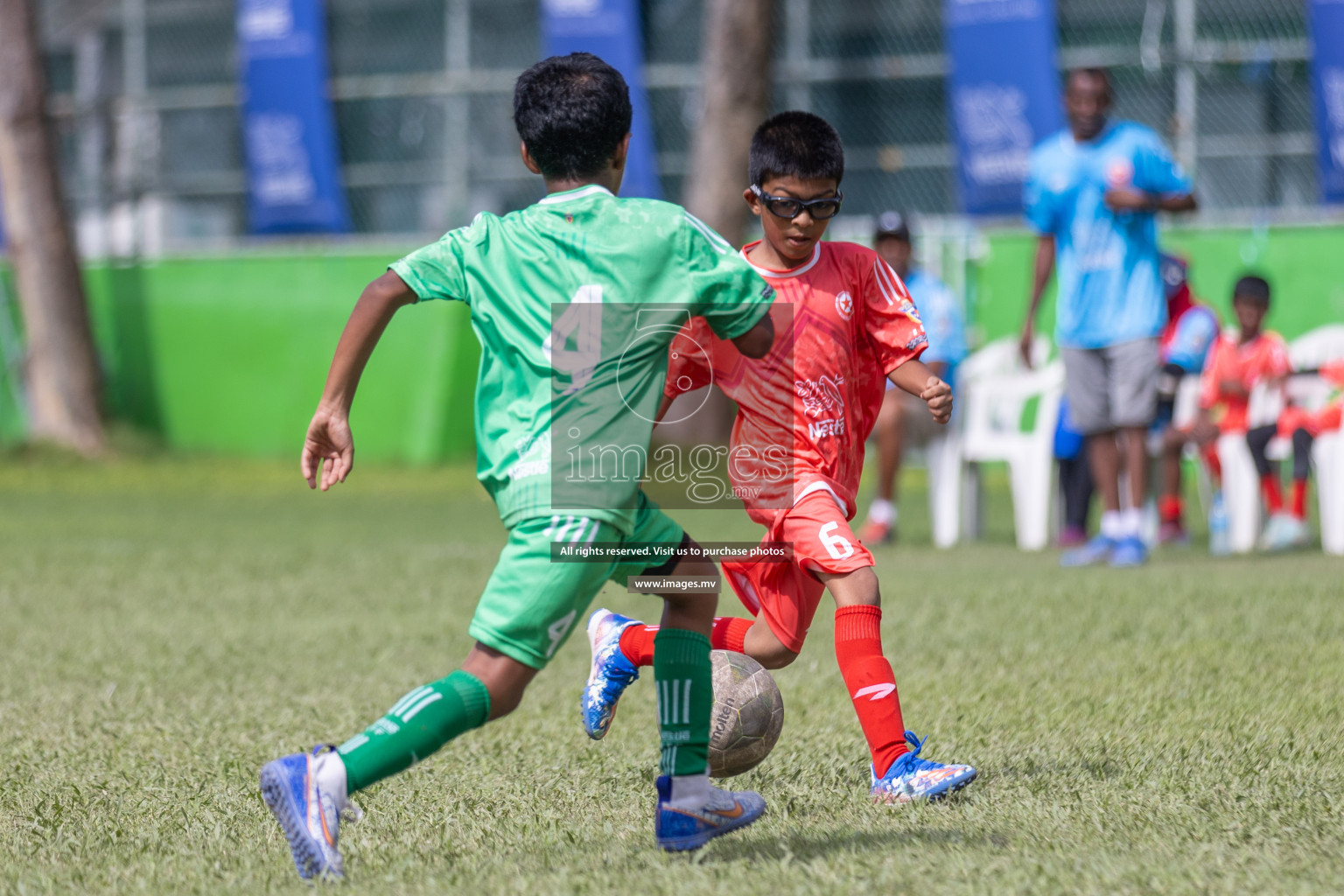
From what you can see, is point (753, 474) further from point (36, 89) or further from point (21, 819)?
point (36, 89)

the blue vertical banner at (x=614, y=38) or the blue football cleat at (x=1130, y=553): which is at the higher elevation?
the blue vertical banner at (x=614, y=38)

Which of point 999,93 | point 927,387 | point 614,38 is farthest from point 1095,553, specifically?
point 614,38

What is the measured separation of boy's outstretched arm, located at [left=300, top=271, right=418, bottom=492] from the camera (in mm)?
3199

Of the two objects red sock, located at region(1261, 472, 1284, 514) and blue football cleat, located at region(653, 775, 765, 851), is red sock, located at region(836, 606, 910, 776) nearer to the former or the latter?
blue football cleat, located at region(653, 775, 765, 851)

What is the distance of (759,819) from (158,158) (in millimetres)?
18953

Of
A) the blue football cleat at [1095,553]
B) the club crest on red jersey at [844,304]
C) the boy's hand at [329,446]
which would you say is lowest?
the blue football cleat at [1095,553]

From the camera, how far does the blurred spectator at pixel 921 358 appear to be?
9648 millimetres

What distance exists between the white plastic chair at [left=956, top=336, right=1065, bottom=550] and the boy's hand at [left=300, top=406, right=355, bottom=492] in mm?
6740

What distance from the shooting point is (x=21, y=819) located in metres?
3.79

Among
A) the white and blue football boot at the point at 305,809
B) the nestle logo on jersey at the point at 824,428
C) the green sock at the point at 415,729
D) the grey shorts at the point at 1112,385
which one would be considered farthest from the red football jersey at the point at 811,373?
the grey shorts at the point at 1112,385

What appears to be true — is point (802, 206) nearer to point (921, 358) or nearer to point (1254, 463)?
point (921, 358)

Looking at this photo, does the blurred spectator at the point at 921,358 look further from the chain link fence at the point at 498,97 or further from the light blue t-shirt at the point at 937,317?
the chain link fence at the point at 498,97

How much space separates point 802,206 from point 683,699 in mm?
1338

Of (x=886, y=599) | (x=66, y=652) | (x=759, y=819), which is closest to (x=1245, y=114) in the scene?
(x=886, y=599)
